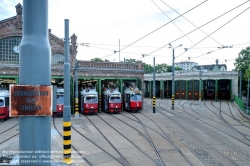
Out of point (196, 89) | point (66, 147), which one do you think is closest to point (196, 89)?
point (196, 89)

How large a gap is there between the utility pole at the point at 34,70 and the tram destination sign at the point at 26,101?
51mm

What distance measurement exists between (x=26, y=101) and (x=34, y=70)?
42cm

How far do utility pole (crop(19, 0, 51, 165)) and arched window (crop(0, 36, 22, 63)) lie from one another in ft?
79.0

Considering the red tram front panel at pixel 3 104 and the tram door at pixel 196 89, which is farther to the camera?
the tram door at pixel 196 89

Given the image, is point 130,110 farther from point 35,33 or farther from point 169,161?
point 35,33

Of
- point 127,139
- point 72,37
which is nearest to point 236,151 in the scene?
point 127,139

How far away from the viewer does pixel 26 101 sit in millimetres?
2754

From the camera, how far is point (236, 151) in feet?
37.0

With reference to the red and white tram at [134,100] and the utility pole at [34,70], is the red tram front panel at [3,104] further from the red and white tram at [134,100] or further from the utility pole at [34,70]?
the utility pole at [34,70]

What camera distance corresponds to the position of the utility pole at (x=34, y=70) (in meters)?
2.78

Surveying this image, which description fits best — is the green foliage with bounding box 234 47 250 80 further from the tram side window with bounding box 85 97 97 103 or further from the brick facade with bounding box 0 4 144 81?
the tram side window with bounding box 85 97 97 103

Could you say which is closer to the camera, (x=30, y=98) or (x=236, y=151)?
(x=30, y=98)

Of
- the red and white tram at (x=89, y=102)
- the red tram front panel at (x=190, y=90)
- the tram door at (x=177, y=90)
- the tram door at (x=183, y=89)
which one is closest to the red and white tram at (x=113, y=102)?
the red and white tram at (x=89, y=102)

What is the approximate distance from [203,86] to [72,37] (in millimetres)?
24876
